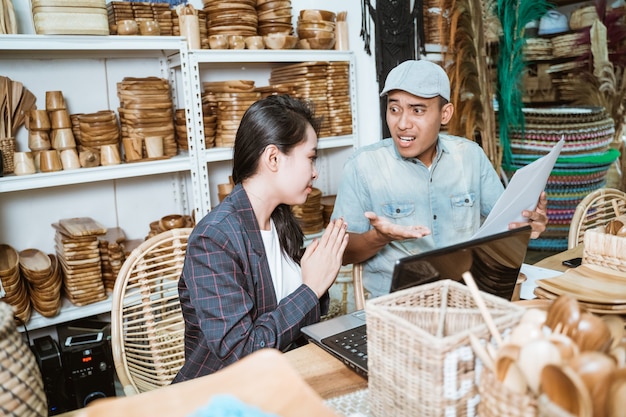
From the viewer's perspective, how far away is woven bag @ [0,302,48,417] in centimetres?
62

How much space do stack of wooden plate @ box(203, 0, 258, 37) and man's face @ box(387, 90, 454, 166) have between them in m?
0.98

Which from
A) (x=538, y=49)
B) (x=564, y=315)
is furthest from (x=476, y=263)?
(x=538, y=49)

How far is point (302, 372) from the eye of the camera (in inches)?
39.3

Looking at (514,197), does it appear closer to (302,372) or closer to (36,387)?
(302,372)

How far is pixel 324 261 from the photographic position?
53.6 inches

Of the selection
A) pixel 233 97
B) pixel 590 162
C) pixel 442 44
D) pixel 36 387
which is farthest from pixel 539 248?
pixel 36 387

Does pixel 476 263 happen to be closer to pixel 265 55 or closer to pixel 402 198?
pixel 402 198

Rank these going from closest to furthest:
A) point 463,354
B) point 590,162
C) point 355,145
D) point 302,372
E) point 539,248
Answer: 1. point 463,354
2. point 302,372
3. point 355,145
4. point 590,162
5. point 539,248

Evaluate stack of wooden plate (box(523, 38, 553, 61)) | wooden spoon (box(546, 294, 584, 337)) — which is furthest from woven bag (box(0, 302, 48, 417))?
stack of wooden plate (box(523, 38, 553, 61))

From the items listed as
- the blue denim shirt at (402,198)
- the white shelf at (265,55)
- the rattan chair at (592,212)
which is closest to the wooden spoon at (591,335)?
the blue denim shirt at (402,198)

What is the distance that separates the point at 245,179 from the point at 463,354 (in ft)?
3.11

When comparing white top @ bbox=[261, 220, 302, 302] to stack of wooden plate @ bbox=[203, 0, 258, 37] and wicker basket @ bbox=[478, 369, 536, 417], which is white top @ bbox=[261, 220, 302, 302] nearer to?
wicker basket @ bbox=[478, 369, 536, 417]

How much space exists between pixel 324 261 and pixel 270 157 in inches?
12.2

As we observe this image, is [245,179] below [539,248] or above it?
above
